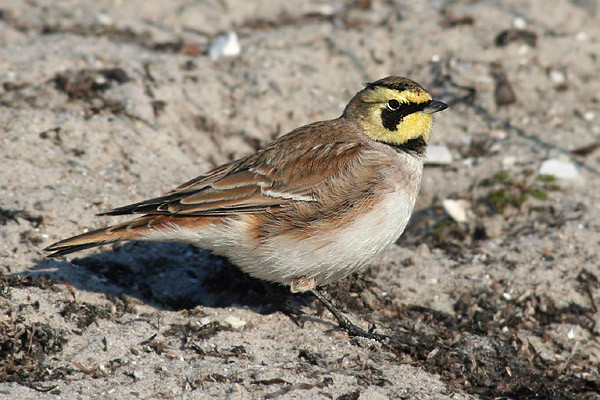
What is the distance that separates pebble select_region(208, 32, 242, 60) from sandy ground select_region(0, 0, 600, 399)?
0.32 ft

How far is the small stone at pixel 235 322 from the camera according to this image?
5.64 m

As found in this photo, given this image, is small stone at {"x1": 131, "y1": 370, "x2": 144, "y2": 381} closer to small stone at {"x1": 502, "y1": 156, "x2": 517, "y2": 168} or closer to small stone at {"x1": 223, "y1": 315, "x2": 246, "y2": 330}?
small stone at {"x1": 223, "y1": 315, "x2": 246, "y2": 330}

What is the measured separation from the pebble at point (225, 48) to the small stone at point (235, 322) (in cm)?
417

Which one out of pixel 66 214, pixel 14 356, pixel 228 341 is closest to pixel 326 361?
pixel 228 341

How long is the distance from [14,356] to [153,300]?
137cm

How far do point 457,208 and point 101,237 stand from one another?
378 centimetres

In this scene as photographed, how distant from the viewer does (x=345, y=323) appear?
5703 mm

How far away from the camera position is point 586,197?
24.4 ft

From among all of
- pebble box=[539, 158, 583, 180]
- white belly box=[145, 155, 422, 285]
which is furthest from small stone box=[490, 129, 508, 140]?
white belly box=[145, 155, 422, 285]

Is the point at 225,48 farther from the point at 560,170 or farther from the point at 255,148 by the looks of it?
the point at 560,170

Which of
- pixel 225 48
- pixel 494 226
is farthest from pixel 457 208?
pixel 225 48

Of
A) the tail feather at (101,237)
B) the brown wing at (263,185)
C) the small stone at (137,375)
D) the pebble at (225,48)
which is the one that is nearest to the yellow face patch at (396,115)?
the brown wing at (263,185)

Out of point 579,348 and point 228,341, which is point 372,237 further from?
point 579,348

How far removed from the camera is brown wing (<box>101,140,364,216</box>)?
5492 mm
